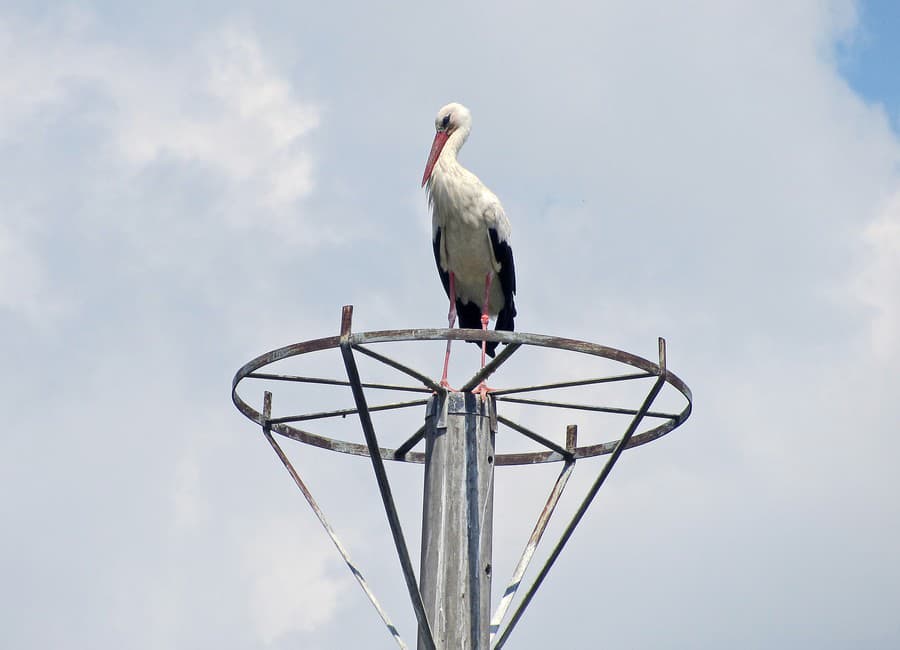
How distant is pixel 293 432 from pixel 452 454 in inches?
80.6

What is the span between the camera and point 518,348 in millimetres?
8844

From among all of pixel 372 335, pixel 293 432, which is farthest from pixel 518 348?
pixel 293 432

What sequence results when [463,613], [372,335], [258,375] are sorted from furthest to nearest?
1. [258,375]
2. [463,613]
3. [372,335]

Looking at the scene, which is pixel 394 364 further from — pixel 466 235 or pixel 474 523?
pixel 466 235

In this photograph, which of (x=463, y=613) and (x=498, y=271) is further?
(x=498, y=271)

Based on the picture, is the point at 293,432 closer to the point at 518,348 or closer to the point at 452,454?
the point at 452,454

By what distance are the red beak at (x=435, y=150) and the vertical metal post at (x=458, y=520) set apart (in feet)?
16.4

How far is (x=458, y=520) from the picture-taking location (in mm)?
9609

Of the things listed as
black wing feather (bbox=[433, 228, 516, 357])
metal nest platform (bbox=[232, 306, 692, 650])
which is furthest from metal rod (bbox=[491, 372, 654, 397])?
black wing feather (bbox=[433, 228, 516, 357])

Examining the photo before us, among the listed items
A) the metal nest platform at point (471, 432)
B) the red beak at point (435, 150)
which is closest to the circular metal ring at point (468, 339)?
the metal nest platform at point (471, 432)

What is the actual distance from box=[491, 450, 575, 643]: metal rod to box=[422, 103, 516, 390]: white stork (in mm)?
2799

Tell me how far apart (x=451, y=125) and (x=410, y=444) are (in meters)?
5.09

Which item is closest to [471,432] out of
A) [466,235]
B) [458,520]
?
Answer: [458,520]

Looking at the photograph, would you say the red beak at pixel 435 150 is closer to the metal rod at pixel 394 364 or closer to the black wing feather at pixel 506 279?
the black wing feather at pixel 506 279
